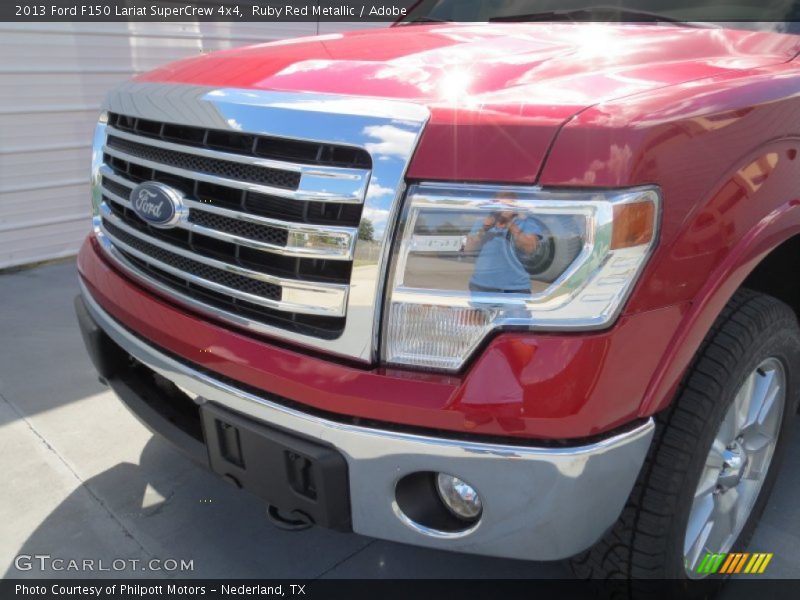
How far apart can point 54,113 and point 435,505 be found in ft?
16.1

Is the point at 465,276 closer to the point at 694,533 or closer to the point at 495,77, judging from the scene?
the point at 495,77

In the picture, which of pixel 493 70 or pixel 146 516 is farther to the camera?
pixel 146 516

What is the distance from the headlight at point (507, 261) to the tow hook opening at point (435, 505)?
289mm

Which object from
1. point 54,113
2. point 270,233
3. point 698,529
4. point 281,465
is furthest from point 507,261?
point 54,113

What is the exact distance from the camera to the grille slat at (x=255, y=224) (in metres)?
1.47

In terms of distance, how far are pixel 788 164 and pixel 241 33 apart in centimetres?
539

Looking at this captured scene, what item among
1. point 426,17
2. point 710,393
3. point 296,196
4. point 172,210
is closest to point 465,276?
point 296,196

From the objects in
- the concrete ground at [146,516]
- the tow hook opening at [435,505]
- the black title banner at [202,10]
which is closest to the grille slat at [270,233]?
the tow hook opening at [435,505]

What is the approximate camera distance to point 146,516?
238cm

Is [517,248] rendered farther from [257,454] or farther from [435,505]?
[257,454]

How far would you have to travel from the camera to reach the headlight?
53.0 inches

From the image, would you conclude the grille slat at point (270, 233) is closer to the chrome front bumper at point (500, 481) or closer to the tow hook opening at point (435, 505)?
the chrome front bumper at point (500, 481)

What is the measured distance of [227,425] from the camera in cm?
165

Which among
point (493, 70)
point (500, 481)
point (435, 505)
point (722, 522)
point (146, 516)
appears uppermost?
point (493, 70)
